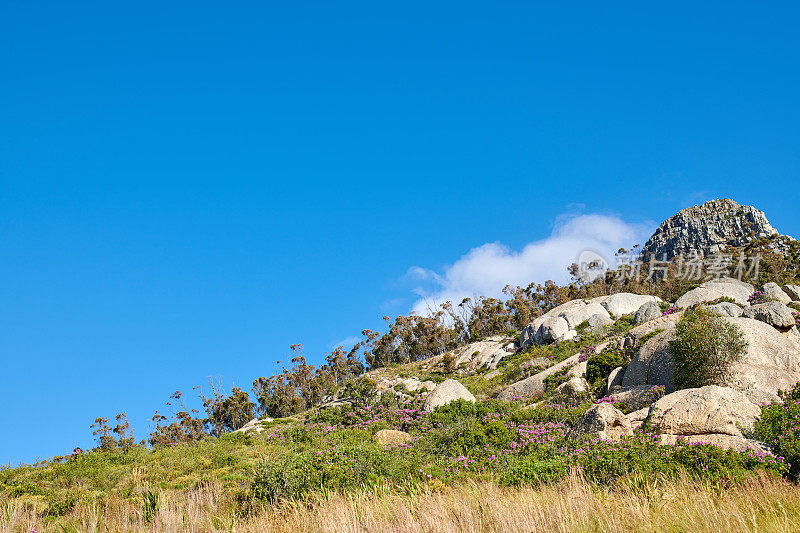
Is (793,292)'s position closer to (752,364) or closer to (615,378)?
(615,378)

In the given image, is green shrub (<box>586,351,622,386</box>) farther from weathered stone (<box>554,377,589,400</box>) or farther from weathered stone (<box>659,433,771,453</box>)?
weathered stone (<box>659,433,771,453</box>)

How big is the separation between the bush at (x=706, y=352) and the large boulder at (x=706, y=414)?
3709 millimetres

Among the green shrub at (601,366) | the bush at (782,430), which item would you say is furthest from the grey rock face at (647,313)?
the bush at (782,430)

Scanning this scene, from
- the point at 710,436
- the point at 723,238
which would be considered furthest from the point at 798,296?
the point at 723,238

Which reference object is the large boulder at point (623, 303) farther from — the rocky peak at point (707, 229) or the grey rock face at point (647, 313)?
the rocky peak at point (707, 229)

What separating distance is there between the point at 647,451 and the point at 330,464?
6.32m

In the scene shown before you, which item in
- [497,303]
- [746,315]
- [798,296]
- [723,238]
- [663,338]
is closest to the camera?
[663,338]

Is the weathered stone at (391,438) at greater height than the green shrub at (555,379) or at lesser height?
lesser

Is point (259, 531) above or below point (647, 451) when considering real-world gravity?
above

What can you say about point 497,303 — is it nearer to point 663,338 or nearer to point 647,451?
point 663,338

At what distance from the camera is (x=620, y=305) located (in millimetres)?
39844

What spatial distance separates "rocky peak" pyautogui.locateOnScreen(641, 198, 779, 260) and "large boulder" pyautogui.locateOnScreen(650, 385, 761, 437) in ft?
293

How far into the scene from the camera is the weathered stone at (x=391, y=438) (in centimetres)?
1747

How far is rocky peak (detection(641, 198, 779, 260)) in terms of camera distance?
96.2m
